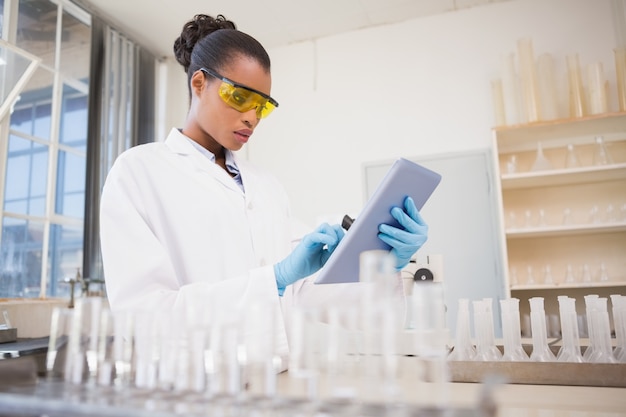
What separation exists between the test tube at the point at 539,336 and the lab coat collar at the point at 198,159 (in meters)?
0.94

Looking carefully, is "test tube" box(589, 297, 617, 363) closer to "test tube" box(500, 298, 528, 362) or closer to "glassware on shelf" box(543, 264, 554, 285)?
"test tube" box(500, 298, 528, 362)

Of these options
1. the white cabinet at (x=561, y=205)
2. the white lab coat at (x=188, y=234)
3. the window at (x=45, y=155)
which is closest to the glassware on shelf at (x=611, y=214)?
the white cabinet at (x=561, y=205)

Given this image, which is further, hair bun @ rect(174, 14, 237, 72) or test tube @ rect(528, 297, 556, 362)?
hair bun @ rect(174, 14, 237, 72)

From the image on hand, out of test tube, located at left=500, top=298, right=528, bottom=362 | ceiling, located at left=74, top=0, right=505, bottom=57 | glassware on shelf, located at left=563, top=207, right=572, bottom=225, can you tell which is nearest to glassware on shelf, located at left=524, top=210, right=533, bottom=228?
glassware on shelf, located at left=563, top=207, right=572, bottom=225

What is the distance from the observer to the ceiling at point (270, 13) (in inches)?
160

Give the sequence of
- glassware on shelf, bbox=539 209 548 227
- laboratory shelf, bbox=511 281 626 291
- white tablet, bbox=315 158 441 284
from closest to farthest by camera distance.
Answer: white tablet, bbox=315 158 441 284 → laboratory shelf, bbox=511 281 626 291 → glassware on shelf, bbox=539 209 548 227

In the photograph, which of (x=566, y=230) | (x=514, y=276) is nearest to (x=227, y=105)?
(x=566, y=230)

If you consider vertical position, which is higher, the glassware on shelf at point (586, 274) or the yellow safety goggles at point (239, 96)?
the yellow safety goggles at point (239, 96)

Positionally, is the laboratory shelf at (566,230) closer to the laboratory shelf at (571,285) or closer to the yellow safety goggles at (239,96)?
the laboratory shelf at (571,285)

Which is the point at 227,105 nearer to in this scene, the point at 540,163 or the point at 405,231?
the point at 405,231

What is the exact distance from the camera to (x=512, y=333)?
1.46 m

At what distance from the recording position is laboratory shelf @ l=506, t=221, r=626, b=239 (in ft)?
10.6

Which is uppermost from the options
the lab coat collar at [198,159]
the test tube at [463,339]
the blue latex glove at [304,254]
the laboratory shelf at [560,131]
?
the laboratory shelf at [560,131]

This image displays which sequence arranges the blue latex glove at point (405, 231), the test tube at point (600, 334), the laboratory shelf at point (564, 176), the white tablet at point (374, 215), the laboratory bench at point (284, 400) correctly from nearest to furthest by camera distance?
1. the laboratory bench at point (284, 400)
2. the white tablet at point (374, 215)
3. the blue latex glove at point (405, 231)
4. the test tube at point (600, 334)
5. the laboratory shelf at point (564, 176)
